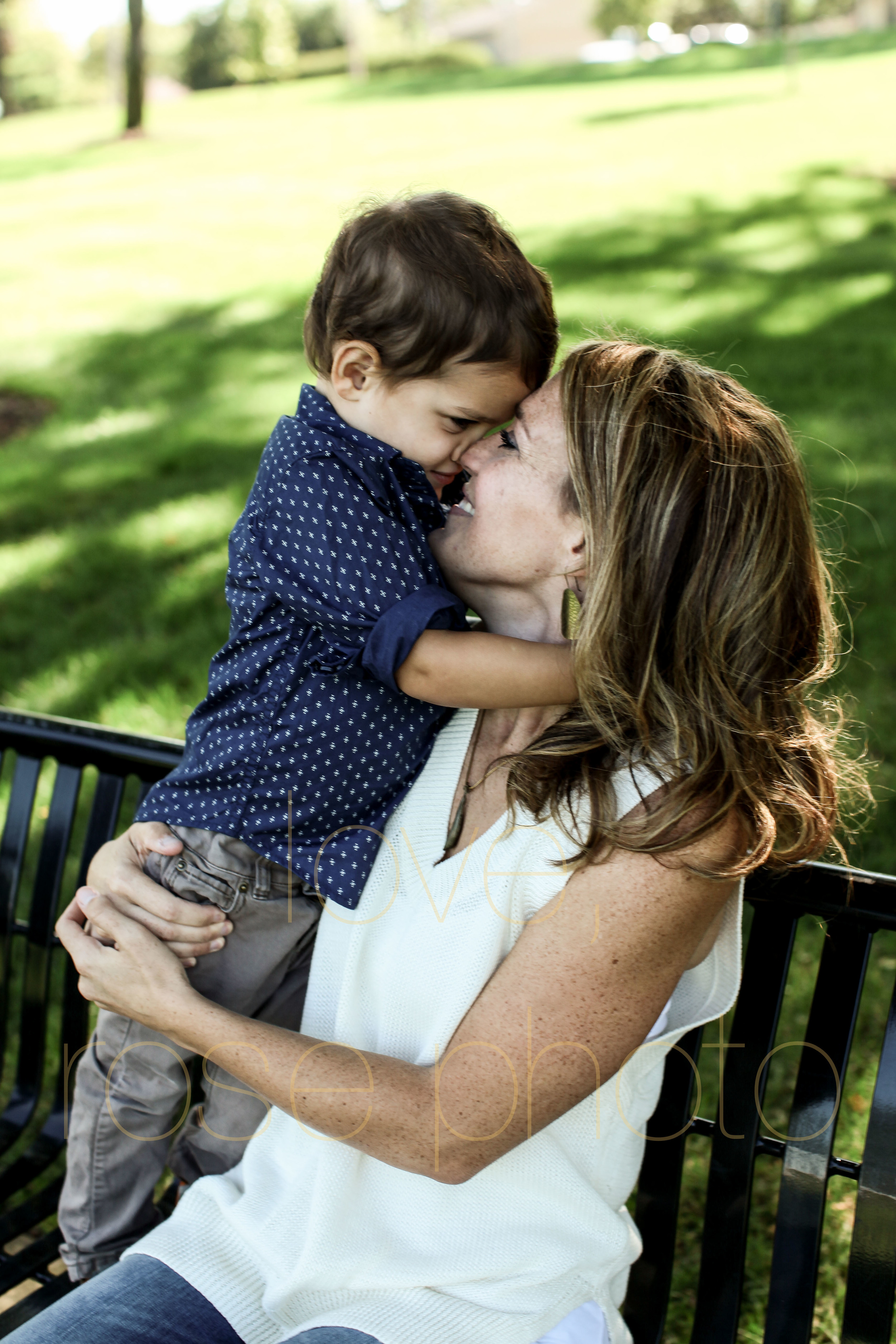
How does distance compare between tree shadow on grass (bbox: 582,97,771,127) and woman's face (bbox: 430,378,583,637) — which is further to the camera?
tree shadow on grass (bbox: 582,97,771,127)

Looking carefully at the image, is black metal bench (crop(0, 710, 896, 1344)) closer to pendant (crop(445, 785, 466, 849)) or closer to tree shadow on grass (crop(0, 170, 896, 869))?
pendant (crop(445, 785, 466, 849))

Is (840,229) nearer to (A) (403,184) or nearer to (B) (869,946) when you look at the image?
(A) (403,184)

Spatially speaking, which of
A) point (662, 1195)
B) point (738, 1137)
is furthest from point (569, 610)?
point (662, 1195)

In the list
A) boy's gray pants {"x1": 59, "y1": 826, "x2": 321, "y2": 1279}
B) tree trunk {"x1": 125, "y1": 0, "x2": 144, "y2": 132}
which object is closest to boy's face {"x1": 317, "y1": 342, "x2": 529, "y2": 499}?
boy's gray pants {"x1": 59, "y1": 826, "x2": 321, "y2": 1279}

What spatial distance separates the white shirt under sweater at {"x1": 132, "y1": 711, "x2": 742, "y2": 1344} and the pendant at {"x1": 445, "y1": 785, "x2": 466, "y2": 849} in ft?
0.06

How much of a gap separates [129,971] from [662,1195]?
3.43ft

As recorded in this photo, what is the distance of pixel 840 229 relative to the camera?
10312mm

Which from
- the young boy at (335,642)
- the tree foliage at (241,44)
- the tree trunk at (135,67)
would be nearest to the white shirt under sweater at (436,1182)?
the young boy at (335,642)

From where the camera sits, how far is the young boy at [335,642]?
1865 mm

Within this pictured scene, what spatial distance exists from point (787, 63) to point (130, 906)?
63.6 ft

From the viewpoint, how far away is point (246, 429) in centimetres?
725

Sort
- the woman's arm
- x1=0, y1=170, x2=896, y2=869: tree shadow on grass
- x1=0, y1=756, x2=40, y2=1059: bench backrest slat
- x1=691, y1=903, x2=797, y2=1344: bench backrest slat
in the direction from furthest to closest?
x1=0, y1=170, x2=896, y2=869: tree shadow on grass → x1=0, y1=756, x2=40, y2=1059: bench backrest slat → x1=691, y1=903, x2=797, y2=1344: bench backrest slat → the woman's arm

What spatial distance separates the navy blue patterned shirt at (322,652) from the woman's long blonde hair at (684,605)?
0.94ft

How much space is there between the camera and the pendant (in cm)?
197
